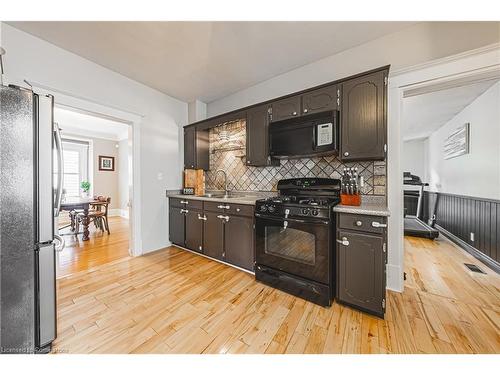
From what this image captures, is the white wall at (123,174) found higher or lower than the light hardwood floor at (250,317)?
higher

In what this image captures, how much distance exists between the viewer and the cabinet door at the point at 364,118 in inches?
70.7

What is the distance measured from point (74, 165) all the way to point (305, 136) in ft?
22.0

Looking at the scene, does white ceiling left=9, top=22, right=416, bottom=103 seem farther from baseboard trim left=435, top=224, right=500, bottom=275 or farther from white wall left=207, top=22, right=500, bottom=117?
baseboard trim left=435, top=224, right=500, bottom=275

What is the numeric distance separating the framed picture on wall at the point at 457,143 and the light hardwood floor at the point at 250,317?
86.2 inches

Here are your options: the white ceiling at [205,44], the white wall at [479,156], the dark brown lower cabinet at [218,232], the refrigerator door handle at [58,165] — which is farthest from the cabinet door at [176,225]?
the white wall at [479,156]

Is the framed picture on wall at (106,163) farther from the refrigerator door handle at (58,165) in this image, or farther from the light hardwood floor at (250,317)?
the refrigerator door handle at (58,165)

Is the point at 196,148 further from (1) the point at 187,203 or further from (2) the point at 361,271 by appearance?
(2) the point at 361,271

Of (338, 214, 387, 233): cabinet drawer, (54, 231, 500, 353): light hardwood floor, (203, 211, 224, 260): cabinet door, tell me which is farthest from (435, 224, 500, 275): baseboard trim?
(203, 211, 224, 260): cabinet door

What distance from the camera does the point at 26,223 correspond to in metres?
1.16
